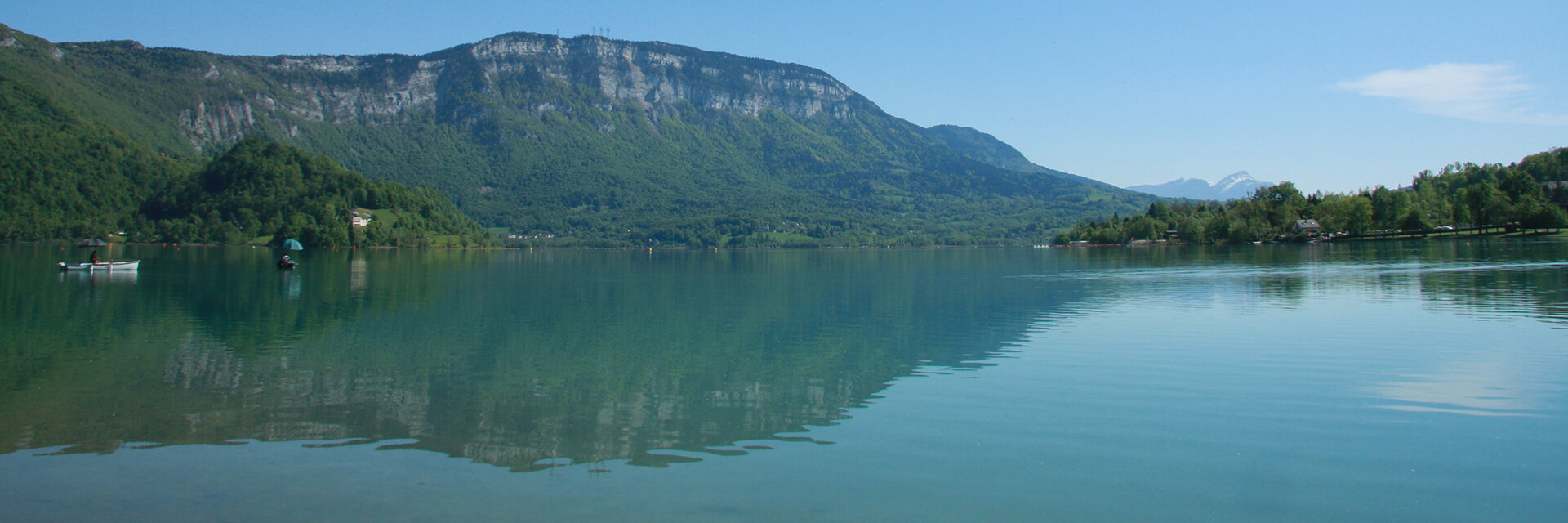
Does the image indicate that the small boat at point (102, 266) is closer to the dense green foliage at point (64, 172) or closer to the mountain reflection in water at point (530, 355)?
the mountain reflection in water at point (530, 355)

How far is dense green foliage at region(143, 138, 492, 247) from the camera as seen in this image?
14425 centimetres

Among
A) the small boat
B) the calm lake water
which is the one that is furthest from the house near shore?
the small boat

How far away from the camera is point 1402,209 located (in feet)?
368

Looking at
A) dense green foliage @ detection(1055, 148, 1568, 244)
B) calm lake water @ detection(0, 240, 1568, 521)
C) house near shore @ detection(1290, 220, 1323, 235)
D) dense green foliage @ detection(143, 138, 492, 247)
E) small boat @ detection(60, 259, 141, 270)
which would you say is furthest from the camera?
dense green foliage @ detection(143, 138, 492, 247)

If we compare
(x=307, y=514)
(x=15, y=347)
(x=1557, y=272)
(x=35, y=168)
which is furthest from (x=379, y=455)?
(x=35, y=168)

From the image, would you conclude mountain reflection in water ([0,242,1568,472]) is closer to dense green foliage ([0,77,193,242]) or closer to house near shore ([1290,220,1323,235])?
house near shore ([1290,220,1323,235])

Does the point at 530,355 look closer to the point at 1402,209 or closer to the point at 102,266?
the point at 102,266

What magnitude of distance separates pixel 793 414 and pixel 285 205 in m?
168

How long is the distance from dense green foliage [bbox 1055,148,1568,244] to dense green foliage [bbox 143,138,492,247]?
5529 inches

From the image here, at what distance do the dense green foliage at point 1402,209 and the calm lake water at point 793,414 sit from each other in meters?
96.8

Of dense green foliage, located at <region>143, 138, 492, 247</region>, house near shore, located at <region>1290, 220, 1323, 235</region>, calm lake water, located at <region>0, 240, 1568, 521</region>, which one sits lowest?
calm lake water, located at <region>0, 240, 1568, 521</region>

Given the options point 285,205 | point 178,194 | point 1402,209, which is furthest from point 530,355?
point 178,194

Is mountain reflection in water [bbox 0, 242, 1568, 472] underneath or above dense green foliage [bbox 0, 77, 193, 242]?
underneath

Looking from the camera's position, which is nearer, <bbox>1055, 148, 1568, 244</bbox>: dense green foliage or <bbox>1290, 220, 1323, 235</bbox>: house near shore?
<bbox>1055, 148, 1568, 244</bbox>: dense green foliage
